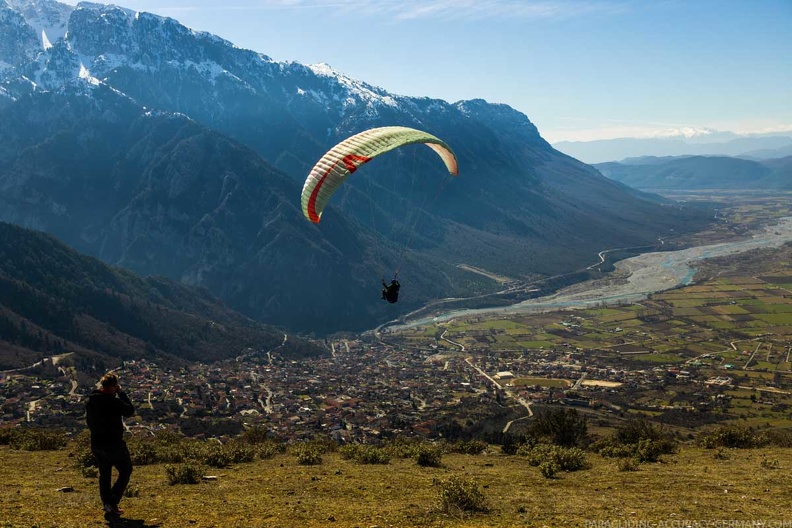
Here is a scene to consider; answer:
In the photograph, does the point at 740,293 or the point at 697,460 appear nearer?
the point at 697,460

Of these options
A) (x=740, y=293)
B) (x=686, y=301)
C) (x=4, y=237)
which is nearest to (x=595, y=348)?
(x=686, y=301)

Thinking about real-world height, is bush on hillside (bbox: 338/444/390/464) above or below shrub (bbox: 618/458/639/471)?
below

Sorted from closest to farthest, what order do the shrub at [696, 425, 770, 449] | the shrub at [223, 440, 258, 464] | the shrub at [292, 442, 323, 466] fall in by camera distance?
the shrub at [292, 442, 323, 466] → the shrub at [223, 440, 258, 464] → the shrub at [696, 425, 770, 449]

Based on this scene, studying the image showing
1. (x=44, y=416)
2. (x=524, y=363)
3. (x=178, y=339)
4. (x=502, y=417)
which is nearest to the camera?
(x=44, y=416)

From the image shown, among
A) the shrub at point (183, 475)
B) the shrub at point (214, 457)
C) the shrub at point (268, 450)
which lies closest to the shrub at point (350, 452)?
the shrub at point (268, 450)

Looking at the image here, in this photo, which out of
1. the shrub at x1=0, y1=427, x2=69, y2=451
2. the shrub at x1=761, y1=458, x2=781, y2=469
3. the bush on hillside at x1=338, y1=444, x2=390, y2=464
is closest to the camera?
the shrub at x1=761, y1=458, x2=781, y2=469

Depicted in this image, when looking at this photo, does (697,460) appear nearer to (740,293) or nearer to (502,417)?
(502,417)

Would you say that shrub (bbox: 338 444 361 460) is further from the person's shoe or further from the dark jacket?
the dark jacket

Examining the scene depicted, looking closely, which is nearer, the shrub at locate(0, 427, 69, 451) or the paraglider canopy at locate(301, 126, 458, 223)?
the shrub at locate(0, 427, 69, 451)

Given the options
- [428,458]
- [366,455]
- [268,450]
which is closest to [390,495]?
[428,458]

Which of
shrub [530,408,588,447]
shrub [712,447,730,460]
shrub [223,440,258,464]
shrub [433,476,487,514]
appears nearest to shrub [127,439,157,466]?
shrub [223,440,258,464]
